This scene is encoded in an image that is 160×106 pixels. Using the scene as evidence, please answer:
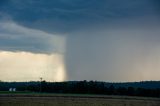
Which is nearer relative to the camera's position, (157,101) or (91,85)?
(157,101)

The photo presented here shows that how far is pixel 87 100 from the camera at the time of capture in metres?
89.1

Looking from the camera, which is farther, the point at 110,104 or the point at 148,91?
the point at 148,91

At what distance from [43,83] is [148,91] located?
49418 mm

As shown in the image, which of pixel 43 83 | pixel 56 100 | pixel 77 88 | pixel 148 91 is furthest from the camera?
pixel 43 83

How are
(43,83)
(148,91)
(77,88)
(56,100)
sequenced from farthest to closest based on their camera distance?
(43,83) → (77,88) → (148,91) → (56,100)

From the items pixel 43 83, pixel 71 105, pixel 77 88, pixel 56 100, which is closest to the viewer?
pixel 71 105

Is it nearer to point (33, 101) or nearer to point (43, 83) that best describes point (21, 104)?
point (33, 101)

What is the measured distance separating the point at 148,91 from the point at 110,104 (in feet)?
136

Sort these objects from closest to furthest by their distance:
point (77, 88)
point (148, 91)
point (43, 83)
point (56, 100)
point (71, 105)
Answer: point (71, 105) < point (56, 100) < point (148, 91) < point (77, 88) < point (43, 83)

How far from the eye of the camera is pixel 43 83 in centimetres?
15875

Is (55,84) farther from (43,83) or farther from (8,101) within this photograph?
(8,101)

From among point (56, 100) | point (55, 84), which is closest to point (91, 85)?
point (55, 84)

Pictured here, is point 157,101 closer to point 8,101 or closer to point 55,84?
point 8,101

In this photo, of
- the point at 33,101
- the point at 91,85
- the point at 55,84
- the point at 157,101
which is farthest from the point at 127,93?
the point at 33,101
